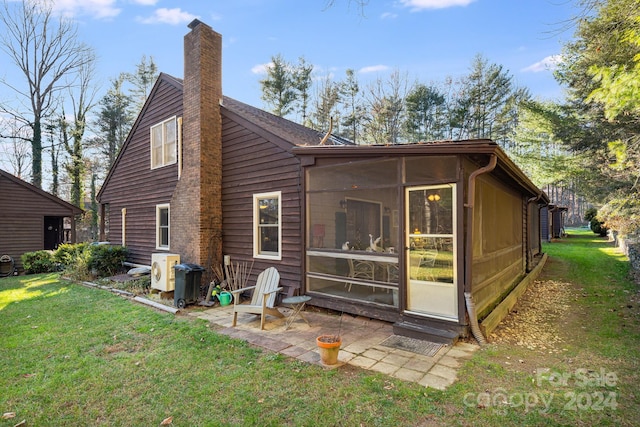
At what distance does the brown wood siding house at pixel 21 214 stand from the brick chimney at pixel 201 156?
31.1 ft

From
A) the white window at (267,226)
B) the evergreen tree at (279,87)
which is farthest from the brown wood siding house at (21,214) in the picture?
the evergreen tree at (279,87)

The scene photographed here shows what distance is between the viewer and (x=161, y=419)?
2809mm

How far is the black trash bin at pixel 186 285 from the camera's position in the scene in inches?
262

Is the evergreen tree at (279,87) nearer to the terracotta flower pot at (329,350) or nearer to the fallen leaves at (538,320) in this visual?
the fallen leaves at (538,320)

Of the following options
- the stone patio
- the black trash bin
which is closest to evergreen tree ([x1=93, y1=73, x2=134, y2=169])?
the black trash bin

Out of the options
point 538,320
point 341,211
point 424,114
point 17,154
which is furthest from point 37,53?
point 538,320

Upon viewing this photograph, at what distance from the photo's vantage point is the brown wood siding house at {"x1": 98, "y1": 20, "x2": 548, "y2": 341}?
471cm

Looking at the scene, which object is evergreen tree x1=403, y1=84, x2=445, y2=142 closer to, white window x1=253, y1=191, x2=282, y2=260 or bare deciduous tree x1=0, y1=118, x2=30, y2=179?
white window x1=253, y1=191, x2=282, y2=260

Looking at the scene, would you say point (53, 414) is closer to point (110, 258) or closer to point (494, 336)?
point (494, 336)

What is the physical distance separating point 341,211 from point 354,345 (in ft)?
8.74

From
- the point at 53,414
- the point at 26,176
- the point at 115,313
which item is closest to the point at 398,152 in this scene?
the point at 53,414

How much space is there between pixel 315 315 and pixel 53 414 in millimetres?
3877

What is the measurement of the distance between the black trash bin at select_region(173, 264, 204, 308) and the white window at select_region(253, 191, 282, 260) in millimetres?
1305

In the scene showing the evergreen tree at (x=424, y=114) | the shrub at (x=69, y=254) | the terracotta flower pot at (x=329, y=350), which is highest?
the evergreen tree at (x=424, y=114)
